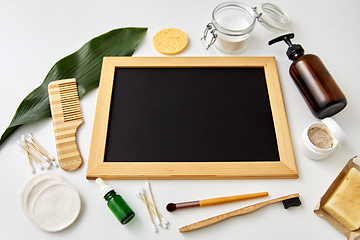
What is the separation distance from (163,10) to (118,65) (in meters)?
0.36

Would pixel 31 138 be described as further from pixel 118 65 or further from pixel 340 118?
pixel 340 118

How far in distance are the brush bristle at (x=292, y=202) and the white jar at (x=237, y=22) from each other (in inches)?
22.6

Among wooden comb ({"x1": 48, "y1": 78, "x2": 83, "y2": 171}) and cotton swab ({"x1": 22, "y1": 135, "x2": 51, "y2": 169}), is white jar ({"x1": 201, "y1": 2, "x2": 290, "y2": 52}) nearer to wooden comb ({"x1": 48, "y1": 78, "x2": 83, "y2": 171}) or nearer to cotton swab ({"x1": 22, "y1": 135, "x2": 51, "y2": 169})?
wooden comb ({"x1": 48, "y1": 78, "x2": 83, "y2": 171})

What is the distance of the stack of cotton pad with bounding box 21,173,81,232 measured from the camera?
2.44 ft

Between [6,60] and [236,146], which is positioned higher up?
[6,60]

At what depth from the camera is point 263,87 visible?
3.06 ft

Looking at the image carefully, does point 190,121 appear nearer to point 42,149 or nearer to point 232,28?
point 232,28

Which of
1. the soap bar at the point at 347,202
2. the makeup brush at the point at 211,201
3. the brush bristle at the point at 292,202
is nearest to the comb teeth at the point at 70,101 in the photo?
the makeup brush at the point at 211,201

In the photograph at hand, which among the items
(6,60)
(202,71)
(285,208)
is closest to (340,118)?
(285,208)

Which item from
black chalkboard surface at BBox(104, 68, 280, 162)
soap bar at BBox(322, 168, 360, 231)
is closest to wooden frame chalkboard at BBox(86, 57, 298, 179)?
black chalkboard surface at BBox(104, 68, 280, 162)

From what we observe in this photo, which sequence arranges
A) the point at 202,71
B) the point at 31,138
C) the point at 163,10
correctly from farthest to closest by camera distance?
the point at 163,10 → the point at 202,71 → the point at 31,138

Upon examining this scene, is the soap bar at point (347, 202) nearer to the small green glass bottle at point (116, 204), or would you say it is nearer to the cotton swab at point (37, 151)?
the small green glass bottle at point (116, 204)

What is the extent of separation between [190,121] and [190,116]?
19 mm

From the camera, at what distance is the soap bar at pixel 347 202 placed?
0.71 m
